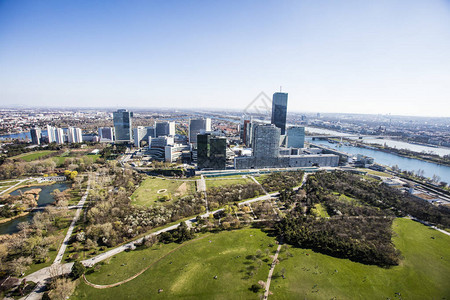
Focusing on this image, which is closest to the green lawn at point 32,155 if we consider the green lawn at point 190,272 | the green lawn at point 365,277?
the green lawn at point 190,272

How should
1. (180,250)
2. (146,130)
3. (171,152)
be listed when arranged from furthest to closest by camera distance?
(146,130) → (171,152) → (180,250)

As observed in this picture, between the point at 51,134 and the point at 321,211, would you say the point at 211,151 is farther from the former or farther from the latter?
the point at 51,134

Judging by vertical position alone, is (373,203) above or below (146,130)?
below

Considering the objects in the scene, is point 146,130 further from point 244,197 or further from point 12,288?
point 12,288

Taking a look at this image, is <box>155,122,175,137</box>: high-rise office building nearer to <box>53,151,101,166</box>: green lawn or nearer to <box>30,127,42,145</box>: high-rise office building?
<box>53,151,101,166</box>: green lawn

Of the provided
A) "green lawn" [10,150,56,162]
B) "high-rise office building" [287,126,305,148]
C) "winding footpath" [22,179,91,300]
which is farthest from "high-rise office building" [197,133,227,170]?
"green lawn" [10,150,56,162]

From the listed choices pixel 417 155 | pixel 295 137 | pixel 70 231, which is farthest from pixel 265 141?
pixel 417 155

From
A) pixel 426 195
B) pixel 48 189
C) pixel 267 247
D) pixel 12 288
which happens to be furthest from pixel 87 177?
pixel 426 195
